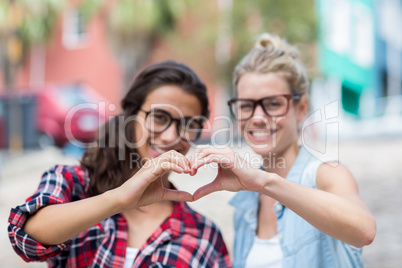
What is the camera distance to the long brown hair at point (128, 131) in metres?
2.20

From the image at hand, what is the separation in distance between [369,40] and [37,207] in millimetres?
18955

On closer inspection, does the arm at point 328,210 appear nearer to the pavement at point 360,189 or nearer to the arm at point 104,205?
the arm at point 104,205

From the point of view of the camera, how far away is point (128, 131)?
7.46ft

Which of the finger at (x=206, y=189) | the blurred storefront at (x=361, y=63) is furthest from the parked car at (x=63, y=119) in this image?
the finger at (x=206, y=189)

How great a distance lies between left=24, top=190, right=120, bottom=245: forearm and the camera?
157cm

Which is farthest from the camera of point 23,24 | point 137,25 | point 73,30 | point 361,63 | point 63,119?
point 361,63

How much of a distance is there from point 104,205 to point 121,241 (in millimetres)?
497

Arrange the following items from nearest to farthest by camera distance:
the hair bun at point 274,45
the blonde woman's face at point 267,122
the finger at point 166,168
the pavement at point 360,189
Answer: the finger at point 166,168 < the blonde woman's face at point 267,122 < the hair bun at point 274,45 < the pavement at point 360,189

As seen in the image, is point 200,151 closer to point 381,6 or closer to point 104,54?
point 104,54

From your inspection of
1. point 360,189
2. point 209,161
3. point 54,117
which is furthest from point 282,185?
point 54,117

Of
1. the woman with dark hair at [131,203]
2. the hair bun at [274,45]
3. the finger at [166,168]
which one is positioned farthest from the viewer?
the hair bun at [274,45]

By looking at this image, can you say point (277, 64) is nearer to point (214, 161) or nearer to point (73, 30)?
point (214, 161)

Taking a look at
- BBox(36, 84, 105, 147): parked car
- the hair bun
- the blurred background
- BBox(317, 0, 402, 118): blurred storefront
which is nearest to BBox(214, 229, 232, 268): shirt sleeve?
the hair bun

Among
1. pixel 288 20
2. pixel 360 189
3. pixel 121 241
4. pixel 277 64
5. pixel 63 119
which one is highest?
pixel 288 20
